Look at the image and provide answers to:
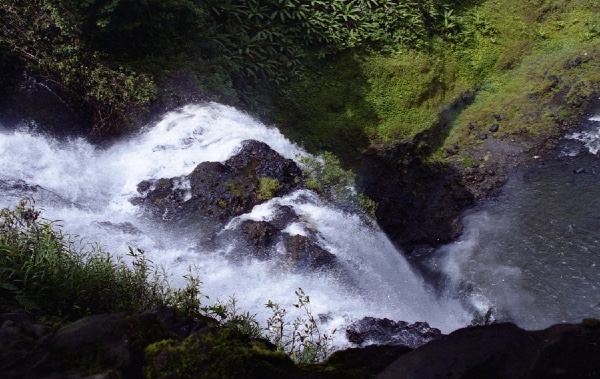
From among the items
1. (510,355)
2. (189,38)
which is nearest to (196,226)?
(189,38)

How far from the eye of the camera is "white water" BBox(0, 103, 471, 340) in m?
8.09

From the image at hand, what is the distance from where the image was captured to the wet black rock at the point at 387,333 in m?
7.34

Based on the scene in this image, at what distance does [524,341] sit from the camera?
160 inches

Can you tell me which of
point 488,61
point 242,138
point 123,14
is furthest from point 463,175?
point 123,14

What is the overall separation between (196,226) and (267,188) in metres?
1.29

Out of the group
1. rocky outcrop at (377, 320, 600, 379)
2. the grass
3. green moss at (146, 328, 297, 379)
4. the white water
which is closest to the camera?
rocky outcrop at (377, 320, 600, 379)

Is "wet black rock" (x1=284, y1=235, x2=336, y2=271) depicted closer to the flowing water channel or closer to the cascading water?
the flowing water channel

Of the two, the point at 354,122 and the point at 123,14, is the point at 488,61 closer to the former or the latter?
the point at 354,122

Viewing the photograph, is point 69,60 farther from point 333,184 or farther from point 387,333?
point 387,333

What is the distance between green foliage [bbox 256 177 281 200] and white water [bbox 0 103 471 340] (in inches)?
6.1

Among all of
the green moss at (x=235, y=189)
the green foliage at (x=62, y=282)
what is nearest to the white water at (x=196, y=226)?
the green moss at (x=235, y=189)

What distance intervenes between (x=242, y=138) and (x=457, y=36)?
26.2 feet

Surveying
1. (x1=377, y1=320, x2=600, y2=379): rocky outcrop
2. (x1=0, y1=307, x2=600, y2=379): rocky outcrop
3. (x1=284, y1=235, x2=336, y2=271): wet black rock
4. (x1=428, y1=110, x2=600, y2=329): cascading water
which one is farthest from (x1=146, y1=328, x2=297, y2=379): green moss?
(x1=428, y1=110, x2=600, y2=329): cascading water

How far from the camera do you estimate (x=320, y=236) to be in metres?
8.92
